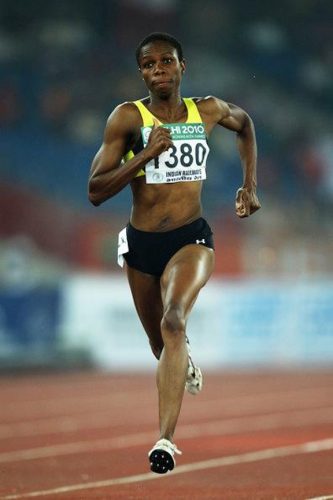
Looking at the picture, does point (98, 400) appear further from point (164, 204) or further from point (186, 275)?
point (186, 275)

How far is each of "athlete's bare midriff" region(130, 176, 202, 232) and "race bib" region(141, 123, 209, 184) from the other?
0.04 meters

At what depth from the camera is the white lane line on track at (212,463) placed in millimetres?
6100

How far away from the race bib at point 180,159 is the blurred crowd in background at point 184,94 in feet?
39.0

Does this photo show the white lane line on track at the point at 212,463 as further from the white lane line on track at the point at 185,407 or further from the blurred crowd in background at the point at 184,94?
the blurred crowd in background at the point at 184,94

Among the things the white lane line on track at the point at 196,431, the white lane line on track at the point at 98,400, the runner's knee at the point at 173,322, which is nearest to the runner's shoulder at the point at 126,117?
the runner's knee at the point at 173,322

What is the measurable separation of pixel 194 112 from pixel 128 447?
3425mm

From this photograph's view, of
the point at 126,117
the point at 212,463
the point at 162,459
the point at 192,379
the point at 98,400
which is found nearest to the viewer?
the point at 162,459

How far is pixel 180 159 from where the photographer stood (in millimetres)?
5730

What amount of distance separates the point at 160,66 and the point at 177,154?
42 centimetres

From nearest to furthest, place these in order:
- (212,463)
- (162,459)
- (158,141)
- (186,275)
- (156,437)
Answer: (162,459) < (158,141) < (186,275) < (212,463) < (156,437)

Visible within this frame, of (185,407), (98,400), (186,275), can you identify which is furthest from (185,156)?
(98,400)

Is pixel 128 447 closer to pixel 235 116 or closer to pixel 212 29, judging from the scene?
pixel 235 116

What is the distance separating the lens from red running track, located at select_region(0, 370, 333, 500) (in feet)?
20.5

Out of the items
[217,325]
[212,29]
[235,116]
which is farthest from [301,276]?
[235,116]
